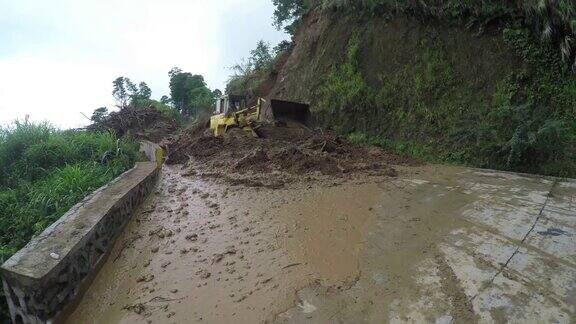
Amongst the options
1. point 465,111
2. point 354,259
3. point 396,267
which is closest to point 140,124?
point 465,111

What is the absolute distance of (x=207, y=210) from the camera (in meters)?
6.71

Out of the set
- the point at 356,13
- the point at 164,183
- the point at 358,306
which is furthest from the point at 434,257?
the point at 356,13

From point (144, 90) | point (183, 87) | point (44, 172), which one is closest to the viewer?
point (44, 172)

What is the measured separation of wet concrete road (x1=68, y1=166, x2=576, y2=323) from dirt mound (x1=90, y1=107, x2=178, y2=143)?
44.7ft

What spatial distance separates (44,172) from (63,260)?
15.0 ft

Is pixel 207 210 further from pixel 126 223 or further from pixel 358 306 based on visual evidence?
pixel 358 306

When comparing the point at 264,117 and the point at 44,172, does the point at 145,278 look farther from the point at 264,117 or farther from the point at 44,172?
the point at 264,117

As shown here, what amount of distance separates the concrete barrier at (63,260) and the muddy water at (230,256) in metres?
0.19

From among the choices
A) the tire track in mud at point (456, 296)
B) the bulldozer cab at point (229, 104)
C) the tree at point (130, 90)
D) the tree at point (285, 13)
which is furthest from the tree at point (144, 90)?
the tire track in mud at point (456, 296)

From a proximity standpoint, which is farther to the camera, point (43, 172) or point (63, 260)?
point (43, 172)

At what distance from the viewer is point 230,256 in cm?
482

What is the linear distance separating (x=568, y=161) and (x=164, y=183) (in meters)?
8.03

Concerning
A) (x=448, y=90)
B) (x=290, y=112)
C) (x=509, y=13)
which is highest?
(x=509, y=13)

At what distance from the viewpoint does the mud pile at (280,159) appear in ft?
27.9
